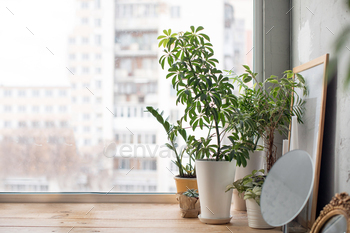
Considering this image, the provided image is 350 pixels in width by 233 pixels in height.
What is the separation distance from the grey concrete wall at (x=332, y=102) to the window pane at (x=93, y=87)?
65 cm

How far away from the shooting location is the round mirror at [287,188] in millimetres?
1008

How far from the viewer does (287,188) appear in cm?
107

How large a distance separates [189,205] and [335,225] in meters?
0.85

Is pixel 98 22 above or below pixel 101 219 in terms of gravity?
above

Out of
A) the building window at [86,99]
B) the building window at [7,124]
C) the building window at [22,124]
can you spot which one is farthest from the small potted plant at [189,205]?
the building window at [7,124]

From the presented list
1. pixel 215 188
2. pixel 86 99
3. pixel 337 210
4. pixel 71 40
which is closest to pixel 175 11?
pixel 71 40

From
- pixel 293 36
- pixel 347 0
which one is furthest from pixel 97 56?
pixel 347 0

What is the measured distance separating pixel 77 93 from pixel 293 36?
5.12 ft

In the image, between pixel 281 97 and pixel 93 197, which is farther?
pixel 93 197

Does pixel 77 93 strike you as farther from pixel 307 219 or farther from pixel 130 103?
pixel 307 219

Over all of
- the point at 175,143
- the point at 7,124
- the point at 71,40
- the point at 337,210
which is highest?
the point at 71,40

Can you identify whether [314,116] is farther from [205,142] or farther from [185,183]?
[185,183]

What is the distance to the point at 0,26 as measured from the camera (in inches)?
86.7

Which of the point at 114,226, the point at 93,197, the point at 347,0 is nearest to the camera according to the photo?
the point at 347,0
